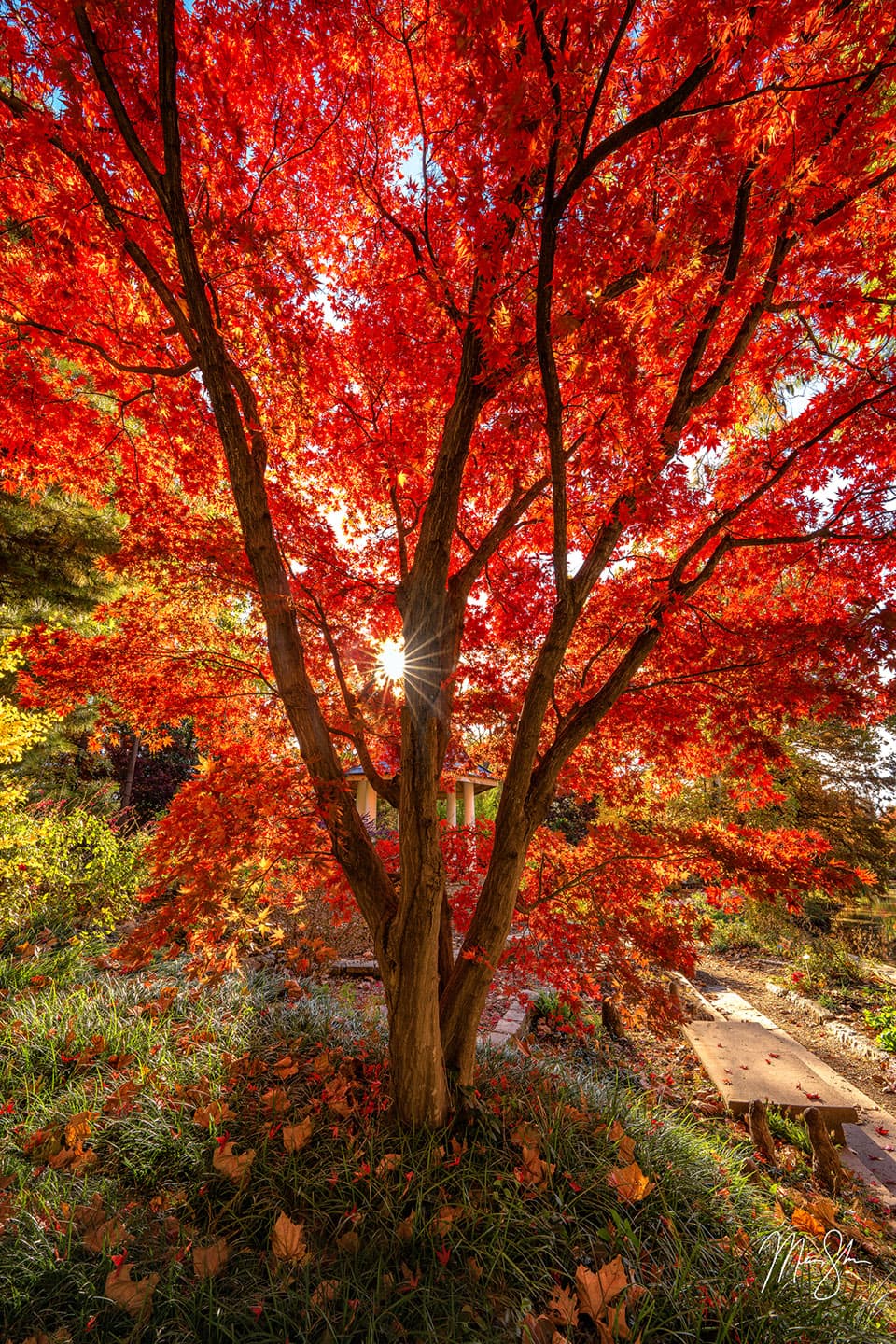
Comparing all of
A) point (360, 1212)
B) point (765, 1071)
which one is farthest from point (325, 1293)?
point (765, 1071)

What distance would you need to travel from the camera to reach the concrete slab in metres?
5.18

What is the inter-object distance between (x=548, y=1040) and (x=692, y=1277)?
362cm

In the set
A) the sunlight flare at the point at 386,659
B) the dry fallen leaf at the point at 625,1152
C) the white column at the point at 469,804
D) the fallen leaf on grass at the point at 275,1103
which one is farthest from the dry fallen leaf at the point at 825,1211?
the white column at the point at 469,804

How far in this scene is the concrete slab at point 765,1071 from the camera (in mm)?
5180

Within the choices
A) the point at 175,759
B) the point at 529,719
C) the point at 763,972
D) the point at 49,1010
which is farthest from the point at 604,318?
the point at 175,759

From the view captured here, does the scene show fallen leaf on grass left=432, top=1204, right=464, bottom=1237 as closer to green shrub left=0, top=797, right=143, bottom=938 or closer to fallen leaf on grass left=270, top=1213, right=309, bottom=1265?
fallen leaf on grass left=270, top=1213, right=309, bottom=1265

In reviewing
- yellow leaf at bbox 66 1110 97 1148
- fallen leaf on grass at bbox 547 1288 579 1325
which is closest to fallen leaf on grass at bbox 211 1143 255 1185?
yellow leaf at bbox 66 1110 97 1148

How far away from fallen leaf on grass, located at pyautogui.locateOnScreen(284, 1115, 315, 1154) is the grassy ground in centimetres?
1

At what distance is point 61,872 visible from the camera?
Answer: 6.38 m

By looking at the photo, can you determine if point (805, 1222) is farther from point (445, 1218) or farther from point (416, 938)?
point (416, 938)

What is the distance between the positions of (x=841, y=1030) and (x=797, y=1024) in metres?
0.59

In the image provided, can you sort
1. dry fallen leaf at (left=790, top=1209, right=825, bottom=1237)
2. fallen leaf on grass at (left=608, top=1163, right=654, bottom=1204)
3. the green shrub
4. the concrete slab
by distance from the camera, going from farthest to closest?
the green shrub → the concrete slab → dry fallen leaf at (left=790, top=1209, right=825, bottom=1237) → fallen leaf on grass at (left=608, top=1163, right=654, bottom=1204)

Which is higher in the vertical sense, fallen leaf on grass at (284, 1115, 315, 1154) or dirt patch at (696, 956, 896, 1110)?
fallen leaf on grass at (284, 1115, 315, 1154)

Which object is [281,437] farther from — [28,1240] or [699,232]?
[28,1240]
